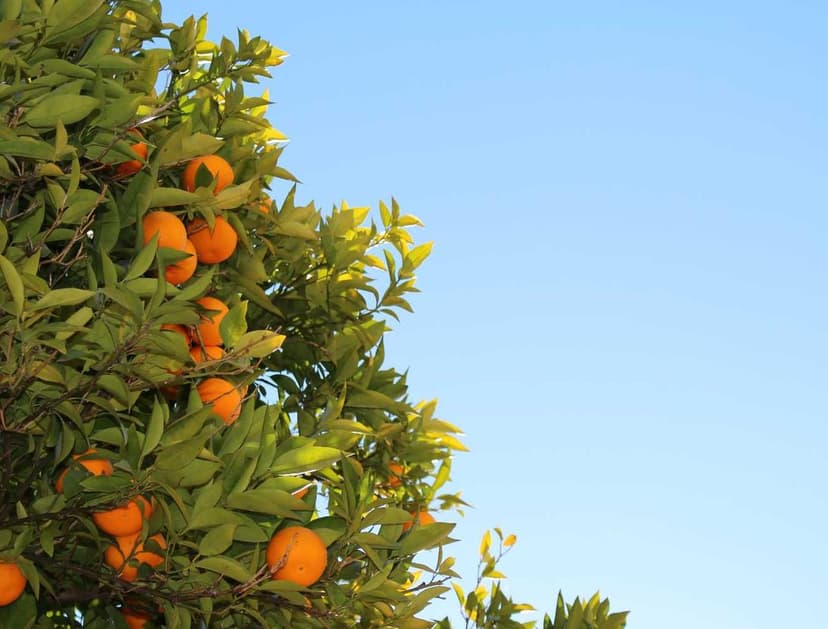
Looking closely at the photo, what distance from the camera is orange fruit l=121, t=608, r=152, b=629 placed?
3.89 metres

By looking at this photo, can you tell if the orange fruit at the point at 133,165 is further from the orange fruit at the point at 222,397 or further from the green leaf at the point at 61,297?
the green leaf at the point at 61,297

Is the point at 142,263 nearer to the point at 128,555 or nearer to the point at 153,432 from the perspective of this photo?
the point at 153,432

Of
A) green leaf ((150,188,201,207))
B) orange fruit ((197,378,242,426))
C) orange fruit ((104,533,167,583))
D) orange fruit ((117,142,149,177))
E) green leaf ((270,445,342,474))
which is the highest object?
orange fruit ((117,142,149,177))

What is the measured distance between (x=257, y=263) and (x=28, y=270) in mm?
1393

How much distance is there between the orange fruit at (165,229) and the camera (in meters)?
3.54

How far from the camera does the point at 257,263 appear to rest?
4.29 m

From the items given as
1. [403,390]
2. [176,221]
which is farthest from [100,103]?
[403,390]

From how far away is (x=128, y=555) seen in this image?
129 inches

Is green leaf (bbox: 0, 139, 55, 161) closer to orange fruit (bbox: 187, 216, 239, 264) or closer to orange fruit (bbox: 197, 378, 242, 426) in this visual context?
orange fruit (bbox: 187, 216, 239, 264)

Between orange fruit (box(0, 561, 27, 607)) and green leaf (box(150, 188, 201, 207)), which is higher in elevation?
green leaf (box(150, 188, 201, 207))

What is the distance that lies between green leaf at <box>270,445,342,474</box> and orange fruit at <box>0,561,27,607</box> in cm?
84

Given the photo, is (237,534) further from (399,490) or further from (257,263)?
(399,490)

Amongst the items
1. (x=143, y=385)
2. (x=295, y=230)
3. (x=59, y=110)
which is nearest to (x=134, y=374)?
(x=143, y=385)

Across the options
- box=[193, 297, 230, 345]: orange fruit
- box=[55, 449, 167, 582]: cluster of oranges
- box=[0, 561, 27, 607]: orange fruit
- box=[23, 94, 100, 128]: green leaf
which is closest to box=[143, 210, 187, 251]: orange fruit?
box=[193, 297, 230, 345]: orange fruit
